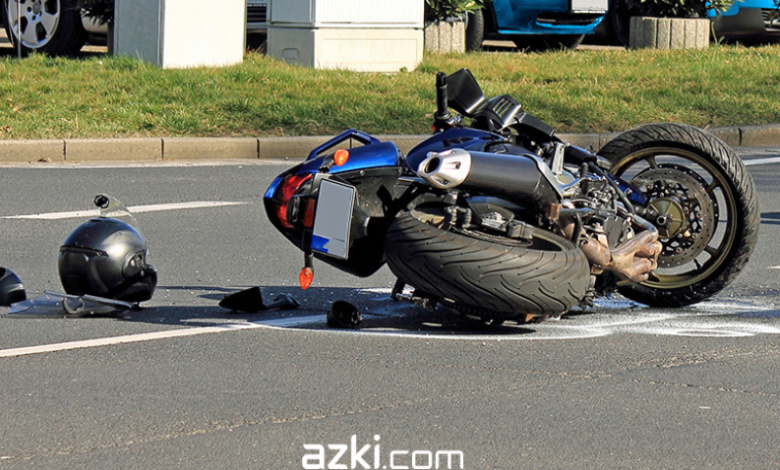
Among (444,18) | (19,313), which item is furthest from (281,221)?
(444,18)

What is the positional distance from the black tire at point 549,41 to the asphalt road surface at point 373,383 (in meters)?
11.6

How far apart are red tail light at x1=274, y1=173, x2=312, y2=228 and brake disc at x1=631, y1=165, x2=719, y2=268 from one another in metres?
1.58

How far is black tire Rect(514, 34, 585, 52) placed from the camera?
1802 cm

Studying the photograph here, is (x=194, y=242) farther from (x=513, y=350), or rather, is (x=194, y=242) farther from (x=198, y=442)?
(x=198, y=442)

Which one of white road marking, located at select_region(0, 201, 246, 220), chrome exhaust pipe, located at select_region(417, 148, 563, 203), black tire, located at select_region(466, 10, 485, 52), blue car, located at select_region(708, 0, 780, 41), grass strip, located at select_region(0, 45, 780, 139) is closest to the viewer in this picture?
chrome exhaust pipe, located at select_region(417, 148, 563, 203)

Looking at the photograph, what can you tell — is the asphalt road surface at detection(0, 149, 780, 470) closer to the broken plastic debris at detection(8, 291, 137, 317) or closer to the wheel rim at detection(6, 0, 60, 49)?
the broken plastic debris at detection(8, 291, 137, 317)

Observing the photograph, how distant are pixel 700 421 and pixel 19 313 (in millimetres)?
2939

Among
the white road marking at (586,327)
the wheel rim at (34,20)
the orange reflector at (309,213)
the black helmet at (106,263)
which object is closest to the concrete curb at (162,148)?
the wheel rim at (34,20)

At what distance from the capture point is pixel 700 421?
420 cm

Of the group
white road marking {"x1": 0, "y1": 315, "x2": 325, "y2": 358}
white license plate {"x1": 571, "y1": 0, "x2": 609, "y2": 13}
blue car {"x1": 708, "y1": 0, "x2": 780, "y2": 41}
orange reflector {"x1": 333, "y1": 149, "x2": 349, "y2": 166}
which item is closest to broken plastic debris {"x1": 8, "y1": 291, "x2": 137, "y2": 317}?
white road marking {"x1": 0, "y1": 315, "x2": 325, "y2": 358}

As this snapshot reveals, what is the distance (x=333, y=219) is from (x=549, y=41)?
13.5 m

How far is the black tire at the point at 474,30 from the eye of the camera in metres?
16.8

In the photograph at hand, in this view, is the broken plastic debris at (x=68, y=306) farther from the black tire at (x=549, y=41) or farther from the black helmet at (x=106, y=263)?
the black tire at (x=549, y=41)

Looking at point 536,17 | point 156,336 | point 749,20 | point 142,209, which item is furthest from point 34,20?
point 156,336
